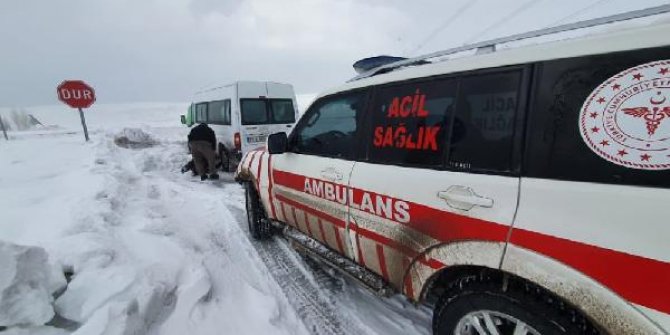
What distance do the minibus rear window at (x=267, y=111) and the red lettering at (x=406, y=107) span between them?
23.9 feet

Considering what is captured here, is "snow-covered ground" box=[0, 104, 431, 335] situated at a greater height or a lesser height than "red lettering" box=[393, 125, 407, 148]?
lesser

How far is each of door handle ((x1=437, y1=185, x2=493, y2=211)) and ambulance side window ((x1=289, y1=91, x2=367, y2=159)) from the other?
36.8 inches

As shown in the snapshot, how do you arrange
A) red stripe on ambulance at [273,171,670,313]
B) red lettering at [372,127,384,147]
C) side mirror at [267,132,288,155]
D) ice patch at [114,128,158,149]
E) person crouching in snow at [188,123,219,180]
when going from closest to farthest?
red stripe on ambulance at [273,171,670,313]
red lettering at [372,127,384,147]
side mirror at [267,132,288,155]
person crouching in snow at [188,123,219,180]
ice patch at [114,128,158,149]

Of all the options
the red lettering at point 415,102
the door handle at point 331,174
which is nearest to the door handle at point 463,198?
the red lettering at point 415,102

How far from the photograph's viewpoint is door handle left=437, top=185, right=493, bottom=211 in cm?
171

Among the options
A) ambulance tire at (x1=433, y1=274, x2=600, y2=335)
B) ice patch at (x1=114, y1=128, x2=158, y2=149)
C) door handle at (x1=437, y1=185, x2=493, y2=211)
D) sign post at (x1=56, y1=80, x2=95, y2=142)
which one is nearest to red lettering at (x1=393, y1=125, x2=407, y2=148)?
door handle at (x1=437, y1=185, x2=493, y2=211)

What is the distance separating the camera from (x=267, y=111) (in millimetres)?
9352

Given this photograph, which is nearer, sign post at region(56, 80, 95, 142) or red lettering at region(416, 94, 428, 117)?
red lettering at region(416, 94, 428, 117)

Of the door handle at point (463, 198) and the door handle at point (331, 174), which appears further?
the door handle at point (331, 174)

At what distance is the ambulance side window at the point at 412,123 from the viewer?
2.02 m

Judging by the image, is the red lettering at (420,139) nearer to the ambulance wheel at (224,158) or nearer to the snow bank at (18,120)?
the ambulance wheel at (224,158)

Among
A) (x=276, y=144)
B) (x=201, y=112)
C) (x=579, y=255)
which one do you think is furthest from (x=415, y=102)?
(x=201, y=112)

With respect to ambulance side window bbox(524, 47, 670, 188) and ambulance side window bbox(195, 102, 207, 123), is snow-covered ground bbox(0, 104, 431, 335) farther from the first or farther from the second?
ambulance side window bbox(195, 102, 207, 123)

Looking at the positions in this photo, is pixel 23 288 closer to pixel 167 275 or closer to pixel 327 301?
pixel 167 275
